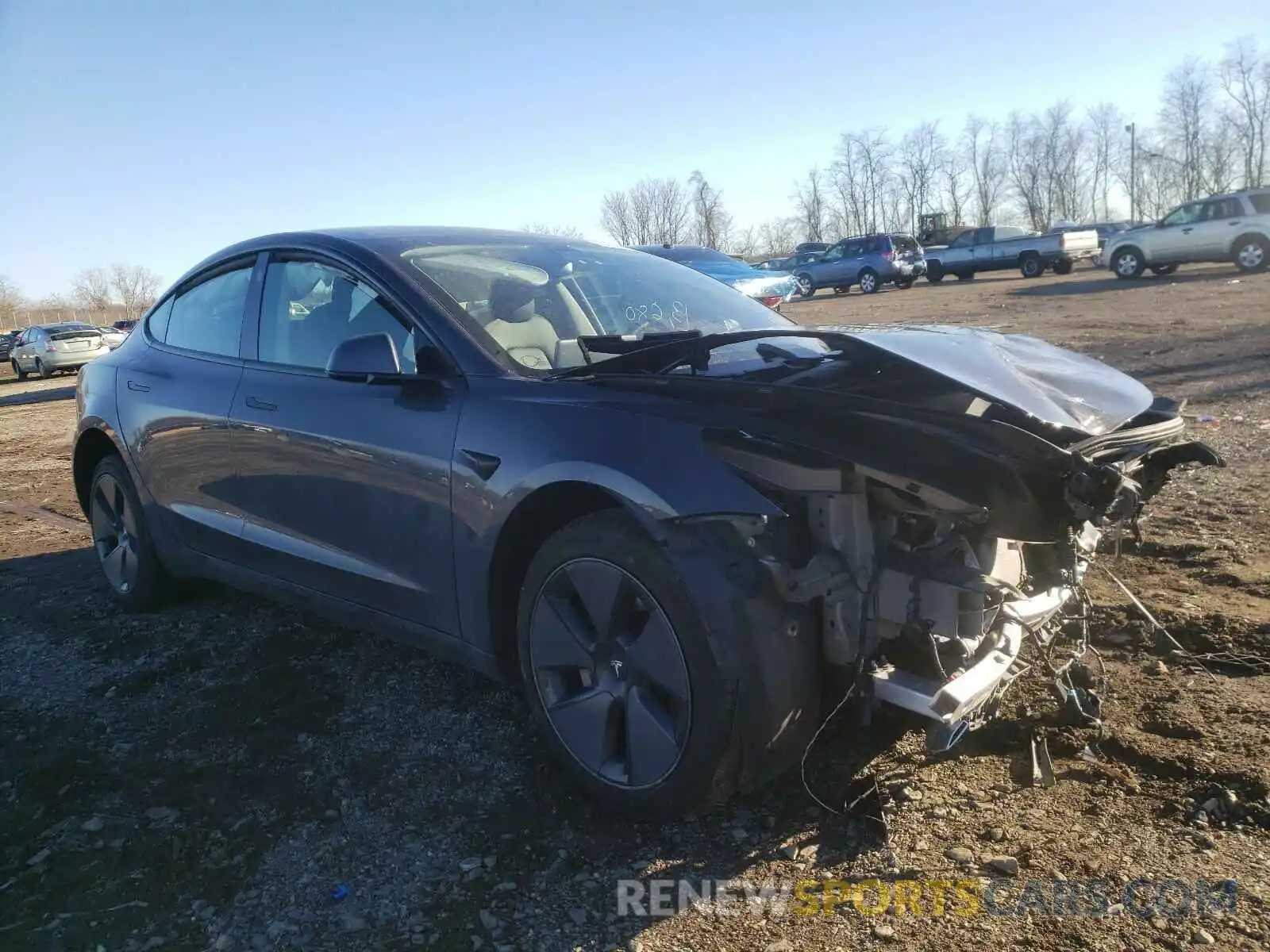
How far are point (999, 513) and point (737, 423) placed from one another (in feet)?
2.21

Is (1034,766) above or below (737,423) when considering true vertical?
below

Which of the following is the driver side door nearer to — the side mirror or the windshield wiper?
the side mirror

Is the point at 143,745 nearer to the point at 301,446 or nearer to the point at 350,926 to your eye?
the point at 301,446

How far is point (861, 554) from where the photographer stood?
238 centimetres

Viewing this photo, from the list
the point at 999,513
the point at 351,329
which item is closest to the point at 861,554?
the point at 999,513

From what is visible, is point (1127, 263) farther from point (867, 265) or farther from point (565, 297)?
point (565, 297)

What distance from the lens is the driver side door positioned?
3049mm

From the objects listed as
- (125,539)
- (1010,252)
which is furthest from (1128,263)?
(125,539)

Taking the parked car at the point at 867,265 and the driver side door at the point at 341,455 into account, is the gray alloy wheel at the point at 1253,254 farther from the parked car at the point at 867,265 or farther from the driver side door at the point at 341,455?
the driver side door at the point at 341,455

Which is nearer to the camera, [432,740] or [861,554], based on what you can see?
[861,554]

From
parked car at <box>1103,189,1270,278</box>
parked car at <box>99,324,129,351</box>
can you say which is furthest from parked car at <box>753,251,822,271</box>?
parked car at <box>99,324,129,351</box>

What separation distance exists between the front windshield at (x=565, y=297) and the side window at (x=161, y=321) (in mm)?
1760

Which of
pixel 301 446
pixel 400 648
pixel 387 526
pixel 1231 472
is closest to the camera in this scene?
pixel 387 526

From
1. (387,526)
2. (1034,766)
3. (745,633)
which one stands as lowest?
(1034,766)
